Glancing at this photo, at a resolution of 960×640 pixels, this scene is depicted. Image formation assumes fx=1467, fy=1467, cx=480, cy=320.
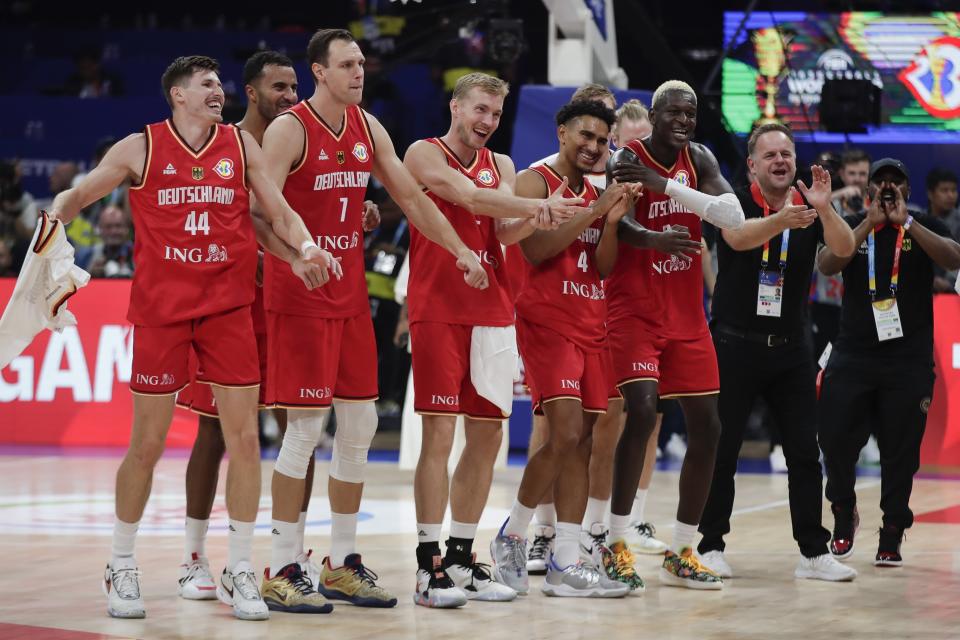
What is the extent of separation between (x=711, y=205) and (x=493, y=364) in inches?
46.5

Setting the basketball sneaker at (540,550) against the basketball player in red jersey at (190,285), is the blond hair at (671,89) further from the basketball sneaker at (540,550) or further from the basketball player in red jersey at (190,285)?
the basketball sneaker at (540,550)

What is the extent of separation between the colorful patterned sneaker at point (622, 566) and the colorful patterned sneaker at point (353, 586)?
101 cm

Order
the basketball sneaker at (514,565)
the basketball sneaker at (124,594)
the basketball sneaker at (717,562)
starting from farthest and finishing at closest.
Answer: the basketball sneaker at (717,562)
the basketball sneaker at (514,565)
the basketball sneaker at (124,594)

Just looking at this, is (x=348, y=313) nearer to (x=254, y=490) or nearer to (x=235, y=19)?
(x=254, y=490)

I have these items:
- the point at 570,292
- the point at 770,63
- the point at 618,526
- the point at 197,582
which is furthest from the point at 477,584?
the point at 770,63

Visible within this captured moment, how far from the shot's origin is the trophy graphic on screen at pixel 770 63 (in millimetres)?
16141

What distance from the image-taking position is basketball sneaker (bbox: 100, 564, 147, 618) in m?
5.91

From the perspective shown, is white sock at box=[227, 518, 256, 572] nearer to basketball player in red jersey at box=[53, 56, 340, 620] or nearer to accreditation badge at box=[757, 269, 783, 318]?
basketball player in red jersey at box=[53, 56, 340, 620]

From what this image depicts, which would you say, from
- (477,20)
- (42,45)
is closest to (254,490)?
(477,20)

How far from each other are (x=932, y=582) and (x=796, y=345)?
4.20 ft

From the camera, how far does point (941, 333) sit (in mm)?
11648

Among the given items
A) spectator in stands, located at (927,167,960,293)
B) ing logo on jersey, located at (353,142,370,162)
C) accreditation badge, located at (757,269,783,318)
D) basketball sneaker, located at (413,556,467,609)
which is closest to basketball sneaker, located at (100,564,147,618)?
basketball sneaker, located at (413,556,467,609)

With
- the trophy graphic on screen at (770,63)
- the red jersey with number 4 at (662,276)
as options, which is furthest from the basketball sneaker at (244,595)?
the trophy graphic on screen at (770,63)

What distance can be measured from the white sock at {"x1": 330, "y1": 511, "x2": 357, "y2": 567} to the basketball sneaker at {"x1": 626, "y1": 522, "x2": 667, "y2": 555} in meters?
2.02
